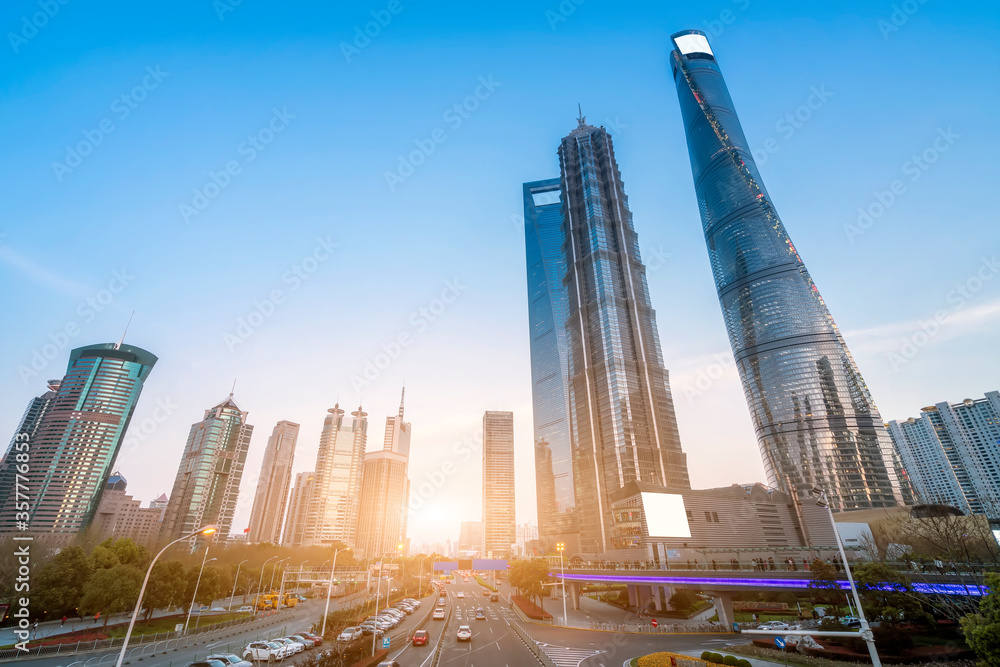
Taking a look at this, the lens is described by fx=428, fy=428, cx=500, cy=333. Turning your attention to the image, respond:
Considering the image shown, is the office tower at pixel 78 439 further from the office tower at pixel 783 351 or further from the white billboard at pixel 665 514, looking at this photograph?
the office tower at pixel 783 351

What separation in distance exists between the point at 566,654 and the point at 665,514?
61.0 m

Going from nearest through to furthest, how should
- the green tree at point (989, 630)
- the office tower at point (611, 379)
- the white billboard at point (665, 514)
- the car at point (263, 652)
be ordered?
1. the green tree at point (989, 630)
2. the car at point (263, 652)
3. the white billboard at point (665, 514)
4. the office tower at point (611, 379)

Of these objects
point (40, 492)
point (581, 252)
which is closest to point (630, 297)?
point (581, 252)

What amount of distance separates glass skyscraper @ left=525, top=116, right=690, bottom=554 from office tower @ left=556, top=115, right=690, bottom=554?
36 cm

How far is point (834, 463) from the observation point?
136m

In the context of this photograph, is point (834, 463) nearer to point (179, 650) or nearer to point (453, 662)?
point (453, 662)

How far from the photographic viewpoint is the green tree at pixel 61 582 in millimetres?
39594

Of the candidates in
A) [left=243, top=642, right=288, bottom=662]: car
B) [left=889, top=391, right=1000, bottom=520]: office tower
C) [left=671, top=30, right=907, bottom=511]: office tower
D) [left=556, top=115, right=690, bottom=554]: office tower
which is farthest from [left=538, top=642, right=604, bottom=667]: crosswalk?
[left=889, top=391, right=1000, bottom=520]: office tower

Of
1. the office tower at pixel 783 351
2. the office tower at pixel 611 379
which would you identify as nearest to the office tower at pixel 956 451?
the office tower at pixel 783 351

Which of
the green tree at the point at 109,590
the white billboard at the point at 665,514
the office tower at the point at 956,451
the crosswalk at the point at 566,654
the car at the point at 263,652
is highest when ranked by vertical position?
the office tower at the point at 956,451

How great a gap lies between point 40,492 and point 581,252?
21935cm

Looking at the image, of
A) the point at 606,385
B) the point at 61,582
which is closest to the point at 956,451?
the point at 606,385

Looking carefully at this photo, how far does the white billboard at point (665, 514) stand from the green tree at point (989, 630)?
226 ft

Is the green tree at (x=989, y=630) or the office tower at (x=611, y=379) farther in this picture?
the office tower at (x=611, y=379)
